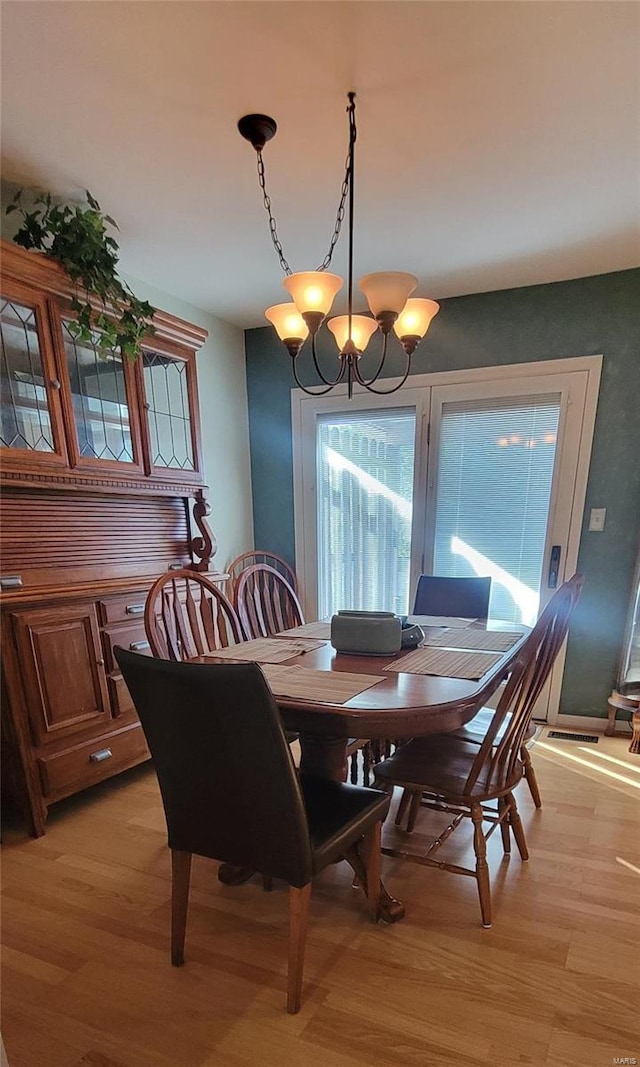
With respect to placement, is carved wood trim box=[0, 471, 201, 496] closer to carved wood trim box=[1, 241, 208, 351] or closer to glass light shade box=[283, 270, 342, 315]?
carved wood trim box=[1, 241, 208, 351]

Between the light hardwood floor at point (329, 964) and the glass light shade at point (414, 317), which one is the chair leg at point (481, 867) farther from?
the glass light shade at point (414, 317)

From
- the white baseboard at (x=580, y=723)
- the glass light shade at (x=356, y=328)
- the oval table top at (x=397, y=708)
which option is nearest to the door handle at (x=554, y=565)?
the white baseboard at (x=580, y=723)

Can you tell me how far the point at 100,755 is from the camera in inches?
84.7

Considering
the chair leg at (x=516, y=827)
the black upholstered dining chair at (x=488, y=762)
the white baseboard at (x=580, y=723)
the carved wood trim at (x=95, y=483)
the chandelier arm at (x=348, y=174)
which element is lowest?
the white baseboard at (x=580, y=723)

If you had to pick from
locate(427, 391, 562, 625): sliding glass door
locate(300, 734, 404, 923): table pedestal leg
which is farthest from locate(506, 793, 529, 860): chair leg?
locate(427, 391, 562, 625): sliding glass door

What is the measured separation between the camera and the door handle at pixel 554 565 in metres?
2.90

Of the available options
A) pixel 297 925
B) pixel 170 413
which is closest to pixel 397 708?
pixel 297 925

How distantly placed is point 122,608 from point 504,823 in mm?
1733

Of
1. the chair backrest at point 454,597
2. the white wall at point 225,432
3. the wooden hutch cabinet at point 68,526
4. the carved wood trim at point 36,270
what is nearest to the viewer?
the carved wood trim at point 36,270

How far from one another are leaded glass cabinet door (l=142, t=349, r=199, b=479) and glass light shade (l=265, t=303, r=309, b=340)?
3.39 feet

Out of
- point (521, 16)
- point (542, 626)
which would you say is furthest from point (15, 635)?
point (521, 16)

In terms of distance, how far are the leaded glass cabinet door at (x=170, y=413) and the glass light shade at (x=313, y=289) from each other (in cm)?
Result: 122

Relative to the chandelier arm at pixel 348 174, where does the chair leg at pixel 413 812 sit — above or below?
below

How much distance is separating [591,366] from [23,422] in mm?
Result: 2781
